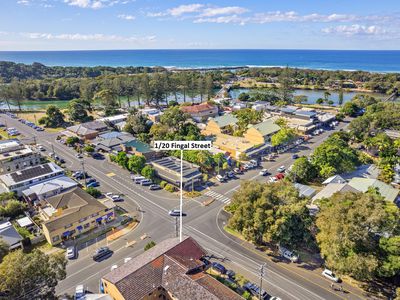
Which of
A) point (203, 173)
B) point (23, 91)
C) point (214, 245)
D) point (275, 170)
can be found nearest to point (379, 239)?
point (214, 245)

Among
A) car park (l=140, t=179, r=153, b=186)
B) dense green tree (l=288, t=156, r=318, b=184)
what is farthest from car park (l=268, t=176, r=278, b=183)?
car park (l=140, t=179, r=153, b=186)

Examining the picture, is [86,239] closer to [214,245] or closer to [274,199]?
[214,245]

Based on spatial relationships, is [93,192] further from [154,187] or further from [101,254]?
[101,254]

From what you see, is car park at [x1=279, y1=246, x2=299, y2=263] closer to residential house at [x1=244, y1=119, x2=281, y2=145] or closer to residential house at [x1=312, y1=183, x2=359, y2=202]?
residential house at [x1=312, y1=183, x2=359, y2=202]

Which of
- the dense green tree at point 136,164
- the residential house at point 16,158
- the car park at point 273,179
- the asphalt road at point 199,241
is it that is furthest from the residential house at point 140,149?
the car park at point 273,179

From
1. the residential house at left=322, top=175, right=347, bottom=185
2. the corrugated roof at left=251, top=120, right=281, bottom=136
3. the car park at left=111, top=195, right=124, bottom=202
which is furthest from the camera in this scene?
the corrugated roof at left=251, top=120, right=281, bottom=136

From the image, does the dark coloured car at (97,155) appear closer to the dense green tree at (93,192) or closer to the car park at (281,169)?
the dense green tree at (93,192)
